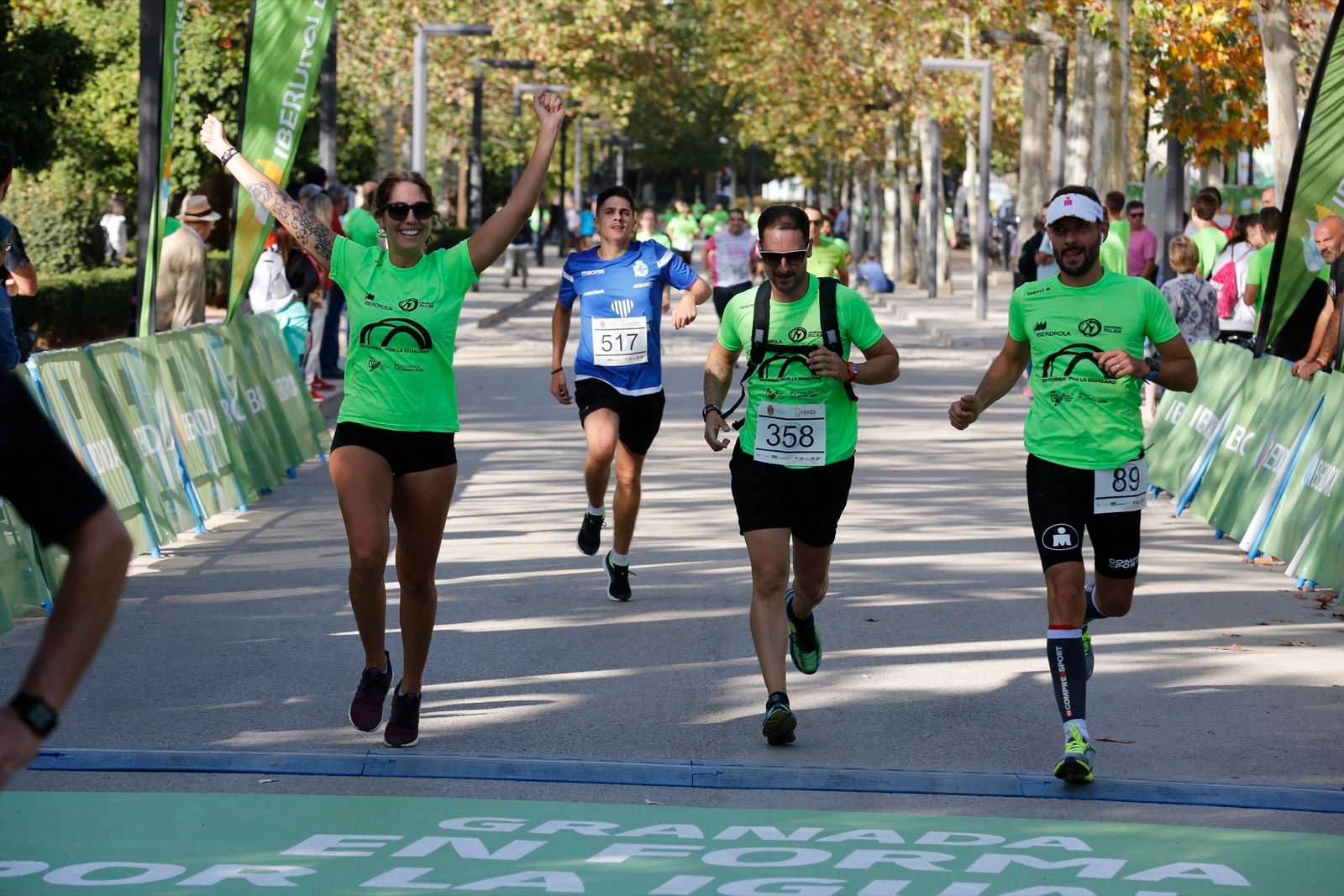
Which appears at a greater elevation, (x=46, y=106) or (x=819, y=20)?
(x=819, y=20)

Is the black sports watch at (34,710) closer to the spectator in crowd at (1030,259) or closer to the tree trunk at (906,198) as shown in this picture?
the spectator in crowd at (1030,259)

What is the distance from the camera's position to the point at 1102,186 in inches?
1054

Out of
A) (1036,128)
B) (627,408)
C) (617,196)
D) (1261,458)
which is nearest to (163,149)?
(617,196)

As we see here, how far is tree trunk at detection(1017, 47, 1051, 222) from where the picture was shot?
1307 inches

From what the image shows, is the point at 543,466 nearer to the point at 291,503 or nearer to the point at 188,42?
the point at 291,503

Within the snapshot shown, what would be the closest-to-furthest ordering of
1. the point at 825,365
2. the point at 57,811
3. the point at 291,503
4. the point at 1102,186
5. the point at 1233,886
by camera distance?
the point at 1233,886, the point at 57,811, the point at 825,365, the point at 291,503, the point at 1102,186

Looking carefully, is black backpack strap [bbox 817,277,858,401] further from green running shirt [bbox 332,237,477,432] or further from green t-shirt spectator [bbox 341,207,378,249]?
green t-shirt spectator [bbox 341,207,378,249]

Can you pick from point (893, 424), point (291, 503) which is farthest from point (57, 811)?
point (893, 424)

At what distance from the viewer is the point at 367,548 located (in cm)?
646

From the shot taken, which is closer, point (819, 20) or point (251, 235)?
point (251, 235)

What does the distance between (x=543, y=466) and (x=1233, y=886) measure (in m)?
9.40

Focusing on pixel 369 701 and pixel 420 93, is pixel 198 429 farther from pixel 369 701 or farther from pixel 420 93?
pixel 420 93

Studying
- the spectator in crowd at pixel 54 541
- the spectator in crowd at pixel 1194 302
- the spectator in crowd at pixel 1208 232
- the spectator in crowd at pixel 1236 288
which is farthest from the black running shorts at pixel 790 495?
the spectator in crowd at pixel 1208 232

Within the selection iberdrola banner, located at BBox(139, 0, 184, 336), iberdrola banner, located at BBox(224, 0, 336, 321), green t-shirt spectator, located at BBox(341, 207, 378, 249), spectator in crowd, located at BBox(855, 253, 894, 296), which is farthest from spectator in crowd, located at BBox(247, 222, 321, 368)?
spectator in crowd, located at BBox(855, 253, 894, 296)
